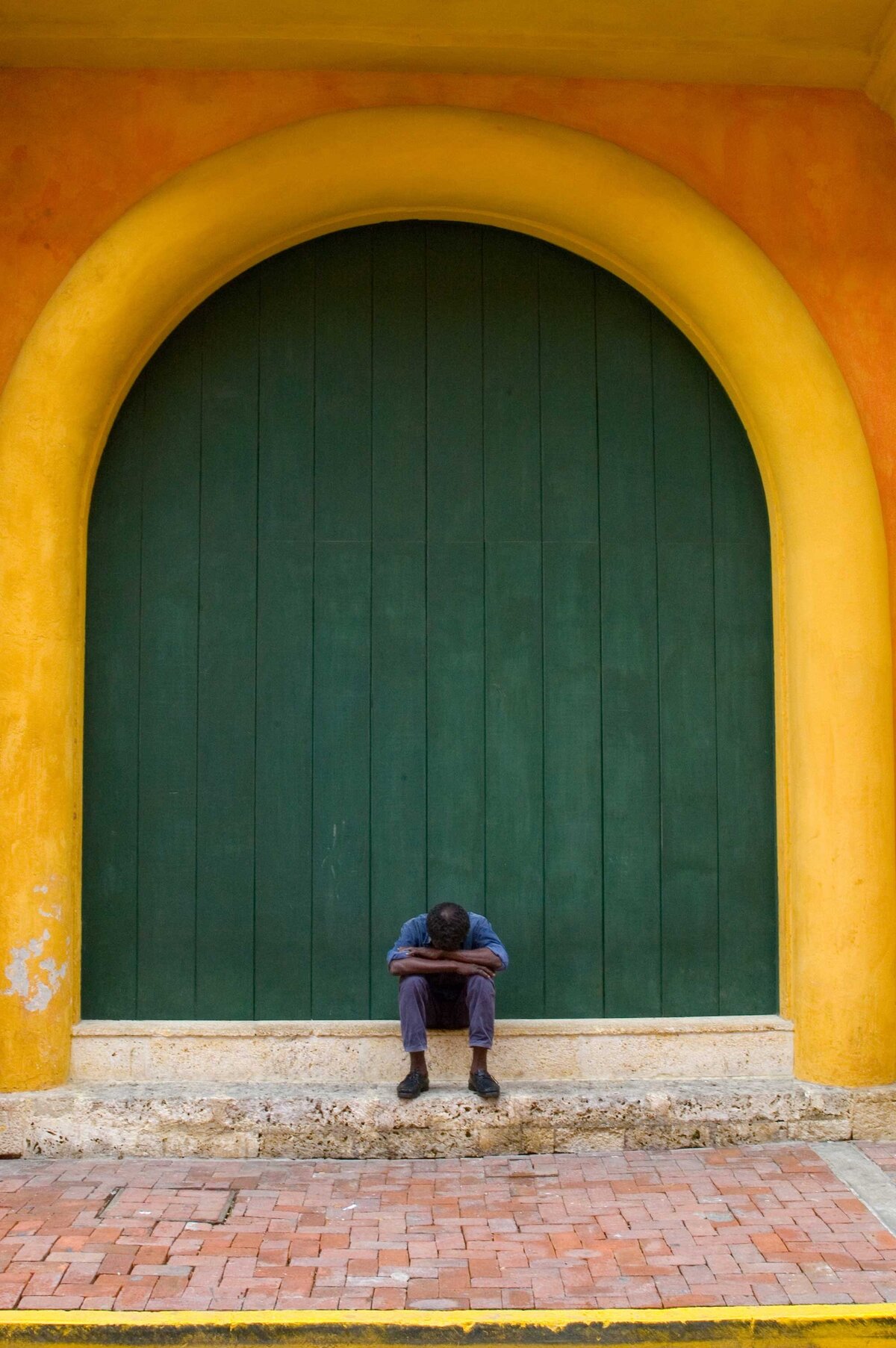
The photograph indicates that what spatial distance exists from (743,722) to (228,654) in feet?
8.46

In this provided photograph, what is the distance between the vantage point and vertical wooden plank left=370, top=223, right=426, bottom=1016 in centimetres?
603

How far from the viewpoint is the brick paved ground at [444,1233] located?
4.13m

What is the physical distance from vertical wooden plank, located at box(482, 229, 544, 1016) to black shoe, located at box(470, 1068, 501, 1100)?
467 mm

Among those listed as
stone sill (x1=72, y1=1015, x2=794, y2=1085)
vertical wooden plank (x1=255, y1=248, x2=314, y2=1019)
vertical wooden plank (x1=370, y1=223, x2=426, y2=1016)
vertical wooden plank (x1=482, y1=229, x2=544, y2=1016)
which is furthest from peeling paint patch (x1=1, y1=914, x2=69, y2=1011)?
vertical wooden plank (x1=482, y1=229, x2=544, y2=1016)

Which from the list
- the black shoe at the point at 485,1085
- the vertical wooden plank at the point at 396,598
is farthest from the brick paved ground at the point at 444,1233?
the vertical wooden plank at the point at 396,598

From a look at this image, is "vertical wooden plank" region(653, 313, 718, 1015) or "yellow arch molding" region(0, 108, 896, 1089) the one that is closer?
"yellow arch molding" region(0, 108, 896, 1089)

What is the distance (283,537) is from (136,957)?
2164 millimetres

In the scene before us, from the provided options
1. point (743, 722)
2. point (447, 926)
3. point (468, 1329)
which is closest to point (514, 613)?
point (743, 722)

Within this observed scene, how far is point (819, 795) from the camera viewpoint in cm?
578

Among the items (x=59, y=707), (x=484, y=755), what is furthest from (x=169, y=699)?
(x=484, y=755)

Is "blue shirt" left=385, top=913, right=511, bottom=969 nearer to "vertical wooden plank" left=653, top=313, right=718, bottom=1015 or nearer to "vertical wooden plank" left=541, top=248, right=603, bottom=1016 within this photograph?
"vertical wooden plank" left=541, top=248, right=603, bottom=1016

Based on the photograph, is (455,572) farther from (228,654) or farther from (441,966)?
(441,966)

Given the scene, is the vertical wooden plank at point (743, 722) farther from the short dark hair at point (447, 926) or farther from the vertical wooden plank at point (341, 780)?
the vertical wooden plank at point (341, 780)

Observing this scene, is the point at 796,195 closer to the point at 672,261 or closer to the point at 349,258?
the point at 672,261
